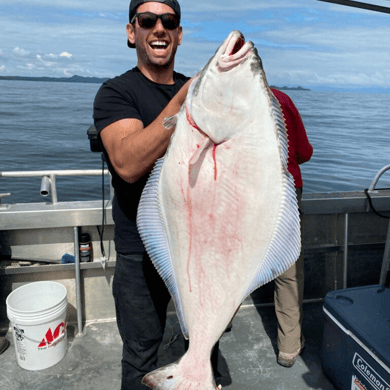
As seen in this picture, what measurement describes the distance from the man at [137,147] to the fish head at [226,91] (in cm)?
19

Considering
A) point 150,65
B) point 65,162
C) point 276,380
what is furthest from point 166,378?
point 65,162

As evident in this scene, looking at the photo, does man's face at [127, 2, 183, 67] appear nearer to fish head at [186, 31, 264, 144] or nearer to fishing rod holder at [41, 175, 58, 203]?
fish head at [186, 31, 264, 144]

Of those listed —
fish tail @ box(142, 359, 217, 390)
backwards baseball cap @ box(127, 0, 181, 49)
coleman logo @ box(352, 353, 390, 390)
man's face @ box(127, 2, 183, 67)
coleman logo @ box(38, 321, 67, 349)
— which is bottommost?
coleman logo @ box(38, 321, 67, 349)

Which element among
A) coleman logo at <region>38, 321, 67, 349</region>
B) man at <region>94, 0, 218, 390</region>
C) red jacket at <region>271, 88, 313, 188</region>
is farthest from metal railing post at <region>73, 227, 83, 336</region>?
red jacket at <region>271, 88, 313, 188</region>

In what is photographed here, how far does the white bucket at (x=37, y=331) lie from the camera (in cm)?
285

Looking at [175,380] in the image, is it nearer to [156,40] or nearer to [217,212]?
[217,212]

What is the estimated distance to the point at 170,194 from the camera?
4.09ft

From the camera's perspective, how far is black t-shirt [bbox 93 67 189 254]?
1.58 m

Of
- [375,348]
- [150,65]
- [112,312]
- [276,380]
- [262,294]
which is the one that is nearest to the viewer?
[150,65]

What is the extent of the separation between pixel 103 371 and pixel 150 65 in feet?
7.40

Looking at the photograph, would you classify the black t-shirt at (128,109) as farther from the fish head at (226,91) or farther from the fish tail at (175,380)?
the fish tail at (175,380)

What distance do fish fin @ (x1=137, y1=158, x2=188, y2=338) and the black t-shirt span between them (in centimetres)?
38

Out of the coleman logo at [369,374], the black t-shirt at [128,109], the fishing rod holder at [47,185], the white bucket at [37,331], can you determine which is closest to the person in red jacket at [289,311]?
the coleman logo at [369,374]

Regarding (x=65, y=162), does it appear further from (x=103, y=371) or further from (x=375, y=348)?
(x=375, y=348)
